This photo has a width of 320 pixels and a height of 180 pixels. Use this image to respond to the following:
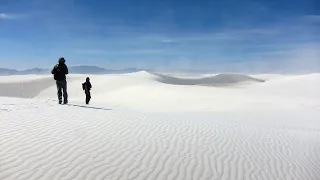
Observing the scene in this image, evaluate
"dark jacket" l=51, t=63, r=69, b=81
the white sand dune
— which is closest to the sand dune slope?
the white sand dune

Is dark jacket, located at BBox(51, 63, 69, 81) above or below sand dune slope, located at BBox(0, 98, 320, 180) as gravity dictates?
above

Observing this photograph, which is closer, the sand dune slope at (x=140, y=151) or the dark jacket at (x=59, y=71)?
the sand dune slope at (x=140, y=151)

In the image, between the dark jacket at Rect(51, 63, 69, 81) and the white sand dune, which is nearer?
the white sand dune

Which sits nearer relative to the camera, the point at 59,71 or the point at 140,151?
the point at 140,151

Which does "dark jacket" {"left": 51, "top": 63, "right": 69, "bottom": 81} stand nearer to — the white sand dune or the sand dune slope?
the white sand dune

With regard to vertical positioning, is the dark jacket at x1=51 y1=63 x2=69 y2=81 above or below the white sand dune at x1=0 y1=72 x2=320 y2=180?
above

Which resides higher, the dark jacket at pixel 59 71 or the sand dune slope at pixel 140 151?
the dark jacket at pixel 59 71

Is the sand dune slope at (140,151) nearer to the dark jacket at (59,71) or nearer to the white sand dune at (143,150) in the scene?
the white sand dune at (143,150)

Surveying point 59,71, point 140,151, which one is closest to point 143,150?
point 140,151

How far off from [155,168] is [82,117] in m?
5.01

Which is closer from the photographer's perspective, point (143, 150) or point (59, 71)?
point (143, 150)

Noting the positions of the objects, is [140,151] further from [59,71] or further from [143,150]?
[59,71]

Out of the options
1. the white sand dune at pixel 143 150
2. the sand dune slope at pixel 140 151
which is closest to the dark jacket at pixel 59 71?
the white sand dune at pixel 143 150

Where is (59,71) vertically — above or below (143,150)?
above
